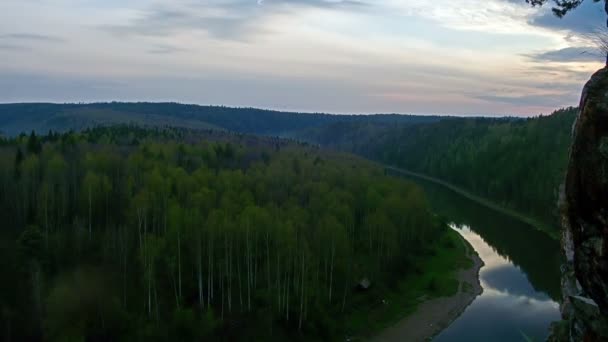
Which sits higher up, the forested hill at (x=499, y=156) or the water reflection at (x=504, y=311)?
the forested hill at (x=499, y=156)

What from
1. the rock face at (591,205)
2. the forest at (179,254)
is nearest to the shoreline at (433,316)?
the forest at (179,254)

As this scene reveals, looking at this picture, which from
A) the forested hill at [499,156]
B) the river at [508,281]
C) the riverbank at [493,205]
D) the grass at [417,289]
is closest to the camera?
the river at [508,281]

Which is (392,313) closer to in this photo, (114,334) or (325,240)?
(325,240)

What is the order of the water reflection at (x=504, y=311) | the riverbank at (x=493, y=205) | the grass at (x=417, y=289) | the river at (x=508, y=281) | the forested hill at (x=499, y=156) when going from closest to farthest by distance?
the water reflection at (x=504, y=311)
the river at (x=508, y=281)
the grass at (x=417, y=289)
the riverbank at (x=493, y=205)
the forested hill at (x=499, y=156)

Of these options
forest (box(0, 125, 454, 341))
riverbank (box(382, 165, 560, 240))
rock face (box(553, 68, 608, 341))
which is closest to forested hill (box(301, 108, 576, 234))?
riverbank (box(382, 165, 560, 240))

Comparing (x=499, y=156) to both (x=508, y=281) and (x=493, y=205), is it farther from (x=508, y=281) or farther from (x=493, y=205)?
(x=508, y=281)

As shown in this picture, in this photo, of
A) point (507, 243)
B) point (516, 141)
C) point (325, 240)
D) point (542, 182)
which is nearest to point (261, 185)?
point (325, 240)

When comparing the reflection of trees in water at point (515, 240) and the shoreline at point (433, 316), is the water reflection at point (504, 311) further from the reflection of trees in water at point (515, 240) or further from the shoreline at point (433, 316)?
the reflection of trees in water at point (515, 240)
